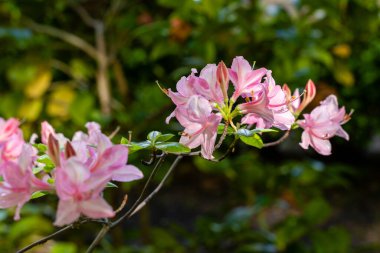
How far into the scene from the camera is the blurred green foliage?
5.62 feet

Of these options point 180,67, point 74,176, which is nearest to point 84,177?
point 74,176

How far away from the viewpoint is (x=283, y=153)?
3.93m

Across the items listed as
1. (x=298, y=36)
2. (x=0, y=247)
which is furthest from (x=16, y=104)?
(x=298, y=36)

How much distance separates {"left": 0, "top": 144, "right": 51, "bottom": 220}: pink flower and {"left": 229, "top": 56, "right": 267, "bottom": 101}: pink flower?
0.19 meters

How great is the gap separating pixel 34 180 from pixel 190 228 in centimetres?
285

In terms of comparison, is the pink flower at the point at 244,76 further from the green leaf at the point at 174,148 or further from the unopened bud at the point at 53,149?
the unopened bud at the point at 53,149

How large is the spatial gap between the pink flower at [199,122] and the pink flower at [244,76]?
0.04m

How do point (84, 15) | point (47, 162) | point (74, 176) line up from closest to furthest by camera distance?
point (74, 176) < point (47, 162) < point (84, 15)

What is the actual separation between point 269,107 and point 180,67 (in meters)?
1.46

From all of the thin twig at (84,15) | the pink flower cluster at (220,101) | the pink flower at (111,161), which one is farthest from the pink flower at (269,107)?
the thin twig at (84,15)

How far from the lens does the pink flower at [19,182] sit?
1.39 ft

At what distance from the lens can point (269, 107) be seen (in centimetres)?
52

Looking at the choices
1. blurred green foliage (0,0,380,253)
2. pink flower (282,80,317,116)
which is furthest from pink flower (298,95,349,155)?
blurred green foliage (0,0,380,253)

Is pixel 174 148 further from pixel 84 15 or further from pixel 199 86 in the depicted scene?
pixel 84 15
